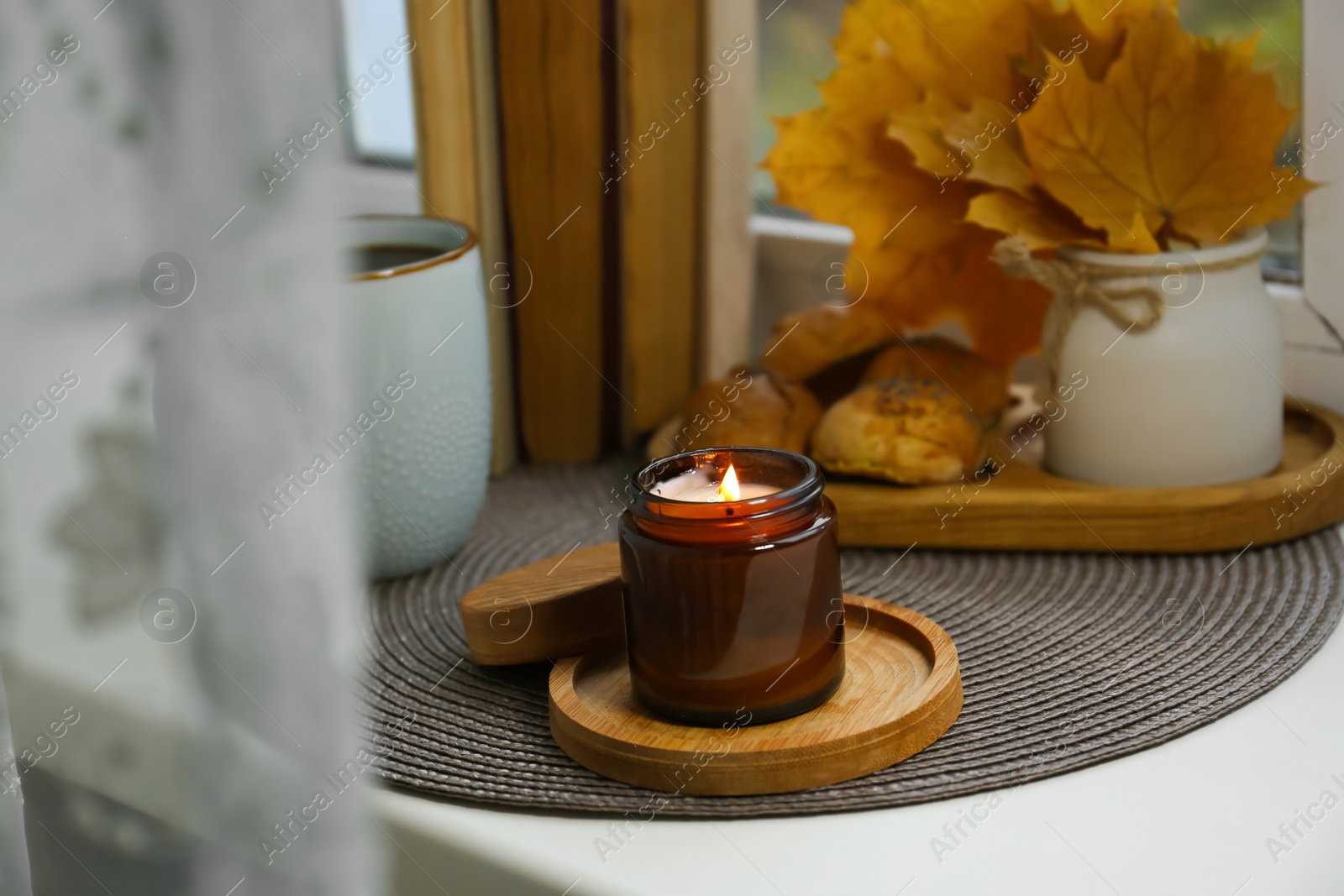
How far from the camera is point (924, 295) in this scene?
780mm

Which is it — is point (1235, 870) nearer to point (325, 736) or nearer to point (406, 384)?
point (325, 736)

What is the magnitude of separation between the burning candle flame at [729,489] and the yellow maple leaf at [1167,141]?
29cm

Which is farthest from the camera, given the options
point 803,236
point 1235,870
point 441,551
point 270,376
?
point 803,236

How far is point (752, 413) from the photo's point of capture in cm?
74

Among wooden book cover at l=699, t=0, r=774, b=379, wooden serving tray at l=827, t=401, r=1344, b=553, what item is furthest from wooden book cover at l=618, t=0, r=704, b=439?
wooden serving tray at l=827, t=401, r=1344, b=553

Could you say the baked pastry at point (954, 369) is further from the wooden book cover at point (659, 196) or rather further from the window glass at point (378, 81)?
the window glass at point (378, 81)

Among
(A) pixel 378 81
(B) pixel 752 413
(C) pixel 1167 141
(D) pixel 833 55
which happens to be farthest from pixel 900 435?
(A) pixel 378 81

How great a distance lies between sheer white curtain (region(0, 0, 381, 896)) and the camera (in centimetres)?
30

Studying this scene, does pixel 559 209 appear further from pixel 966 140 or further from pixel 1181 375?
pixel 1181 375

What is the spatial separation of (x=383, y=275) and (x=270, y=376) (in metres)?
0.35

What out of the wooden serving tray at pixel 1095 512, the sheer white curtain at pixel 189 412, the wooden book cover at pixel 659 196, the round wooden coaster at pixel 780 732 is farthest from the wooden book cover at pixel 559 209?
the sheer white curtain at pixel 189 412

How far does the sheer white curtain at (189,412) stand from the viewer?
0.99ft

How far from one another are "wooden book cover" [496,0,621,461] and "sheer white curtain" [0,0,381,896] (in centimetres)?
52

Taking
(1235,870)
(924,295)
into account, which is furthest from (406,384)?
(1235,870)
